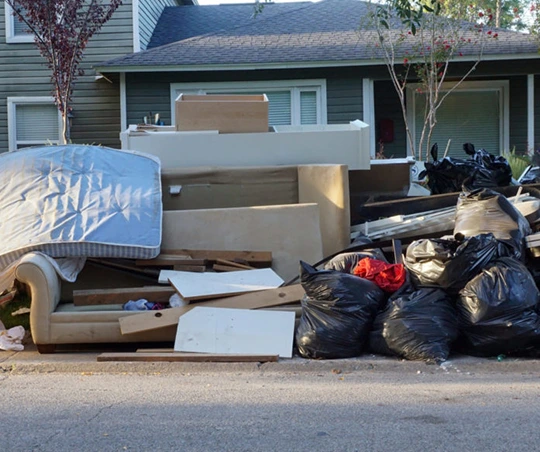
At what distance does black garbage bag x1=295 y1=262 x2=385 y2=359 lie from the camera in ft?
18.0

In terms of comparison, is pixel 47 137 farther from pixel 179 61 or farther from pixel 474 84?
pixel 474 84

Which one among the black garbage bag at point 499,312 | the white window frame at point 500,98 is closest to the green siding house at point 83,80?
the white window frame at point 500,98

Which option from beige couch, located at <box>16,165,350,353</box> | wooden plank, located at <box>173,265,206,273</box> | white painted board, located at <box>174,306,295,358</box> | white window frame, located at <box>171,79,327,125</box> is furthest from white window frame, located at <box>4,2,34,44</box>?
white painted board, located at <box>174,306,295,358</box>

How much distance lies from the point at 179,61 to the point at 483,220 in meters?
8.44

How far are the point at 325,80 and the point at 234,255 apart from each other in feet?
26.0

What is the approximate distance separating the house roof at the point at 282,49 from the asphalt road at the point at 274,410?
29.8 ft

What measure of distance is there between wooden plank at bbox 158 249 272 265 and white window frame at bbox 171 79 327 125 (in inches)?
299

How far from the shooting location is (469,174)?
8.41 meters

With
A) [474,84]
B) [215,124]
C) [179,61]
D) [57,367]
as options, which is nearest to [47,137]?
[179,61]

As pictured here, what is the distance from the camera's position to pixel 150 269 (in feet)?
22.1

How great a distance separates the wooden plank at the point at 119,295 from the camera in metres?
6.06

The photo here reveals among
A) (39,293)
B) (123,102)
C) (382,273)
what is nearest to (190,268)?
(39,293)

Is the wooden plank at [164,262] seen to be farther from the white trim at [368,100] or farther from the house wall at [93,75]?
the house wall at [93,75]

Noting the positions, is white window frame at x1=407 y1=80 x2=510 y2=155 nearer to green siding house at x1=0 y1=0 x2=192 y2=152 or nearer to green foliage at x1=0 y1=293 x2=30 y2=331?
green siding house at x1=0 y1=0 x2=192 y2=152
